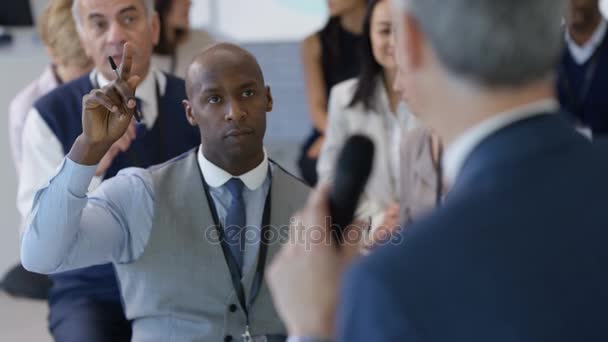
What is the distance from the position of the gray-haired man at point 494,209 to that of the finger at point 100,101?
0.77 meters

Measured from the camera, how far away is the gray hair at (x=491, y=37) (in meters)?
0.85

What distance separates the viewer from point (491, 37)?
852 millimetres

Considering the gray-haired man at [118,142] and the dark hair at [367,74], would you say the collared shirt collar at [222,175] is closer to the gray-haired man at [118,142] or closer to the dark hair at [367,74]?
the gray-haired man at [118,142]

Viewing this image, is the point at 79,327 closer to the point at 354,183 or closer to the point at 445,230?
the point at 354,183

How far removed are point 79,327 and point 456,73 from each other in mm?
1465

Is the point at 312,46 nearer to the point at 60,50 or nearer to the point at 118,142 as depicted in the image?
the point at 60,50

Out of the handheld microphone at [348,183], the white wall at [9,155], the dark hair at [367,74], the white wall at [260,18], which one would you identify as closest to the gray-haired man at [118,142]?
the dark hair at [367,74]

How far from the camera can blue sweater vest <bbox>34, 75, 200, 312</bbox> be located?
219cm

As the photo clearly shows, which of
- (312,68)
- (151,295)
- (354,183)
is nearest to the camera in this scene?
(354,183)

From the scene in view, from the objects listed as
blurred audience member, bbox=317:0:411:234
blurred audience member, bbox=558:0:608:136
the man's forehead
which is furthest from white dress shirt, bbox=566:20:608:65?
the man's forehead

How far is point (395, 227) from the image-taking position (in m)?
2.04

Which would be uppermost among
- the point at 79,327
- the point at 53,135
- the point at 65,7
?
the point at 65,7

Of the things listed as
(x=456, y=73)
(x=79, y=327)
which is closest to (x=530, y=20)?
(x=456, y=73)

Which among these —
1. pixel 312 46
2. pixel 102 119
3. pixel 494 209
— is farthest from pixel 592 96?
pixel 494 209
